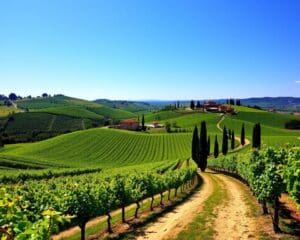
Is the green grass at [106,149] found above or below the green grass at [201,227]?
below

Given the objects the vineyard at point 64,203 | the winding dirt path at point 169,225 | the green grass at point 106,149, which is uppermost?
the vineyard at point 64,203

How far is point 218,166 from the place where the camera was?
3748 inches

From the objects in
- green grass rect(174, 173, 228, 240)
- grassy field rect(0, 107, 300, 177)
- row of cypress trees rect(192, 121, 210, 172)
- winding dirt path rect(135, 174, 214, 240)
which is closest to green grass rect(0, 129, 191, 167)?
grassy field rect(0, 107, 300, 177)

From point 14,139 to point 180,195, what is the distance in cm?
12399

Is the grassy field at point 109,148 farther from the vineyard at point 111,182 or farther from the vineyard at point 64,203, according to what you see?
the vineyard at point 64,203

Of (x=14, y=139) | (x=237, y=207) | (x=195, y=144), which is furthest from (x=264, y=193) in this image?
(x=14, y=139)

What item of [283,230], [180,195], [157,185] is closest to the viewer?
[283,230]

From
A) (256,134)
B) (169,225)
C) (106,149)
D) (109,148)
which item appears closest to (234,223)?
(169,225)

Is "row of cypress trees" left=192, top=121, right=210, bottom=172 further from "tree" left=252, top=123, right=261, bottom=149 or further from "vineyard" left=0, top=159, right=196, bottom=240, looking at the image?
"vineyard" left=0, top=159, right=196, bottom=240

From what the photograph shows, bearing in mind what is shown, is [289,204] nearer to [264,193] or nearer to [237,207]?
[237,207]

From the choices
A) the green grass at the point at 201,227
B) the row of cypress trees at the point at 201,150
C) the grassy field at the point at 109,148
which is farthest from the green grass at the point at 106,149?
the green grass at the point at 201,227

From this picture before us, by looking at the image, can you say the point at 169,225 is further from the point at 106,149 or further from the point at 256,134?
the point at 106,149

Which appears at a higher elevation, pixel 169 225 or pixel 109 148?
pixel 169 225

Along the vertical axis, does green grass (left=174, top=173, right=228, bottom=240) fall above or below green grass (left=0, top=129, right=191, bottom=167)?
above
